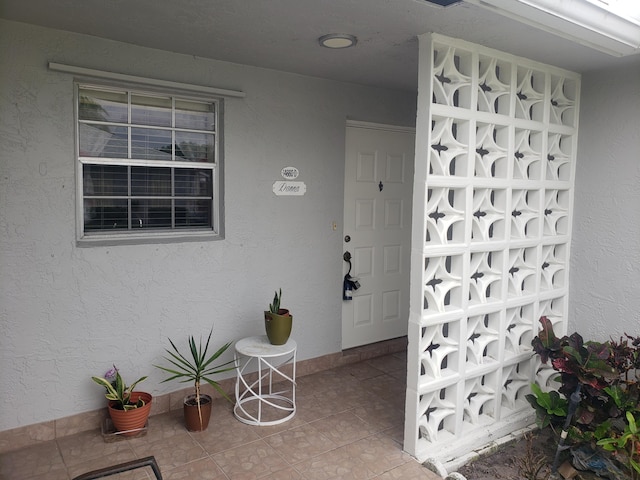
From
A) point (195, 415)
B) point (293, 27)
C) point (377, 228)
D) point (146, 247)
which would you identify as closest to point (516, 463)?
point (195, 415)

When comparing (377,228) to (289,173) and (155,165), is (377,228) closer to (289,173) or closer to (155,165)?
(289,173)

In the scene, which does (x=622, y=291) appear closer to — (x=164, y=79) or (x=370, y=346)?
(x=370, y=346)

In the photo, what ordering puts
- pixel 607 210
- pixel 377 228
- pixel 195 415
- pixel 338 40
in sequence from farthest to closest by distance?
pixel 377 228 → pixel 607 210 → pixel 195 415 → pixel 338 40

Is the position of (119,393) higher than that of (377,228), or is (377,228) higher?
(377,228)

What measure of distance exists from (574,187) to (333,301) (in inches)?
83.5

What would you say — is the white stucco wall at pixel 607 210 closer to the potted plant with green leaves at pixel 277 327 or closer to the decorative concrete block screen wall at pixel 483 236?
the decorative concrete block screen wall at pixel 483 236

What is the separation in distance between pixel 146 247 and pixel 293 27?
1.71 meters

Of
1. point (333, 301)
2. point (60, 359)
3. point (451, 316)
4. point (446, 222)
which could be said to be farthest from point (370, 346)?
point (60, 359)

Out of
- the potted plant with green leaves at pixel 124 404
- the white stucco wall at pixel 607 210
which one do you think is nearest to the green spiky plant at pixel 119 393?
the potted plant with green leaves at pixel 124 404

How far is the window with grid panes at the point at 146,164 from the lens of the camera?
3.08 meters

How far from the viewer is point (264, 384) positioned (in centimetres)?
385

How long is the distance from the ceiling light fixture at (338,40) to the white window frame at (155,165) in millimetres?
947

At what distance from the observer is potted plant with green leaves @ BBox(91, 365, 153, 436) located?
298 cm

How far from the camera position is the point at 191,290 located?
3.44 meters
